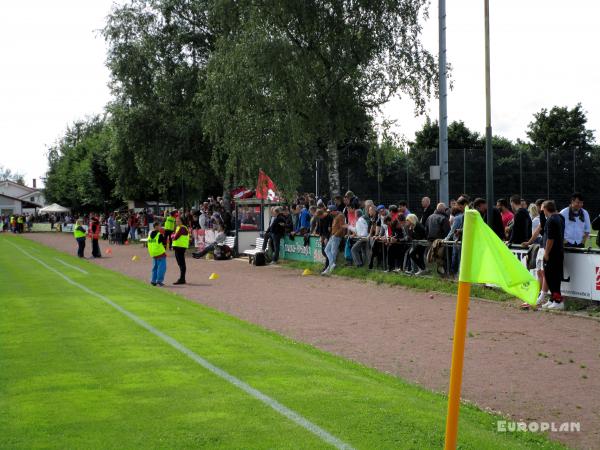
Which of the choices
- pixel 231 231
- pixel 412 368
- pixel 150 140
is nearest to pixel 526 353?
pixel 412 368

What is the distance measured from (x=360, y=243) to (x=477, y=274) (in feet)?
58.8

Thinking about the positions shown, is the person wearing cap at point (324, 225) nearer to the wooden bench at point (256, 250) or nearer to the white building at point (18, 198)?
the wooden bench at point (256, 250)

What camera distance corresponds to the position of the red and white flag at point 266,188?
2975cm

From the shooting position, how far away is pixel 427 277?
1872 centimetres

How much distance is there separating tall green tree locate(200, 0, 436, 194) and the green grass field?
16.9 m

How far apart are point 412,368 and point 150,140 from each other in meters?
33.1

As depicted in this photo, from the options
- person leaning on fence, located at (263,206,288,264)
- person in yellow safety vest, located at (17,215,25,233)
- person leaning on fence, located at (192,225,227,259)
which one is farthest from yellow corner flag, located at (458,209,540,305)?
person in yellow safety vest, located at (17,215,25,233)

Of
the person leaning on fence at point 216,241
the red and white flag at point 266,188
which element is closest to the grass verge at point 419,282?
the red and white flag at point 266,188

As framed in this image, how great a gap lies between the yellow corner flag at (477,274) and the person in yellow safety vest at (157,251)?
54.4 ft

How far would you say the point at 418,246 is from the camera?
63.4ft

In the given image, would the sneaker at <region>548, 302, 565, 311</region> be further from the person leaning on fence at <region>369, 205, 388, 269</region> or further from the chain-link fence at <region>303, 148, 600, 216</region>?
the chain-link fence at <region>303, 148, 600, 216</region>

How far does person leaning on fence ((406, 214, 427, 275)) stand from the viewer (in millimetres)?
19297

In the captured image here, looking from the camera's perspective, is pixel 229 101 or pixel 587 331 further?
pixel 229 101

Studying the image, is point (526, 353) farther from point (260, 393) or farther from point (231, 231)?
point (231, 231)
